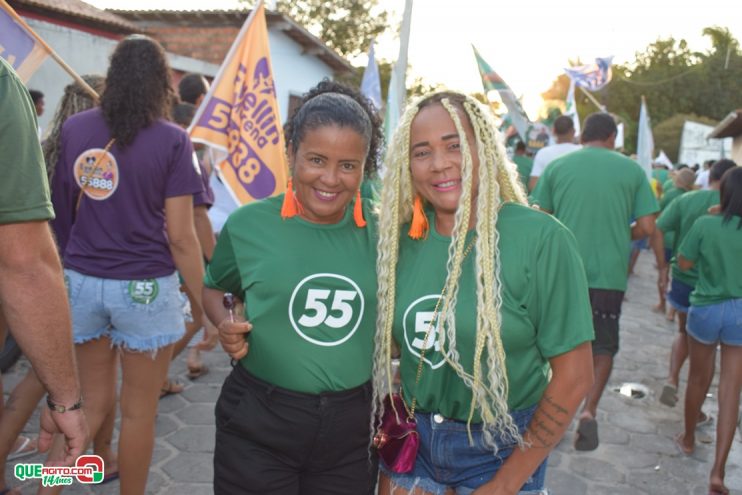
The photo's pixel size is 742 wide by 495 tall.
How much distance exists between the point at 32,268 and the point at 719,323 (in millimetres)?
4180

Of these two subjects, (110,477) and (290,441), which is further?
(110,477)

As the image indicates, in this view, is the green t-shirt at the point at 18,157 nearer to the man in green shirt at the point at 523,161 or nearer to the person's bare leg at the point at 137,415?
the person's bare leg at the point at 137,415

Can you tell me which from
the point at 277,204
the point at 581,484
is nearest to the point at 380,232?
the point at 277,204

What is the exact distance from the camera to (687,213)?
551cm

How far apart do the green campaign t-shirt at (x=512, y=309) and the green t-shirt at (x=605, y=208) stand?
2.80 m

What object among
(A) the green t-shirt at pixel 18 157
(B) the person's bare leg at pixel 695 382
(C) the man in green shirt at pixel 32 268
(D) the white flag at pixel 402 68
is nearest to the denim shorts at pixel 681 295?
(B) the person's bare leg at pixel 695 382

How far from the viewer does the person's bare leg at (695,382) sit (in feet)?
15.1

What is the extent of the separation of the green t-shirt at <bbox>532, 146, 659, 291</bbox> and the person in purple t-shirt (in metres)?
2.89

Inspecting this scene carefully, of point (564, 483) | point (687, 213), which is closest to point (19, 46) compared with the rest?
point (564, 483)

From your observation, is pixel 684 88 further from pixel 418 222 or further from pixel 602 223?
pixel 418 222

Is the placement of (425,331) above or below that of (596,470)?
above

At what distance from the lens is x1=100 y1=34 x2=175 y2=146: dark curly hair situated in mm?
2992

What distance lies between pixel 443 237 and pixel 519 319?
38 cm

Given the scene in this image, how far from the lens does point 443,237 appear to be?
7.18 feet
